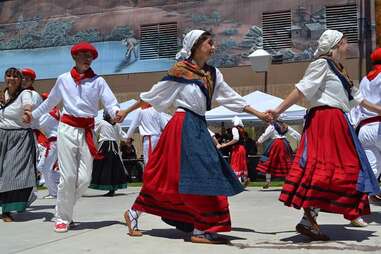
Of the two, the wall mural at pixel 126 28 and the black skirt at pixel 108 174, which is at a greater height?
the wall mural at pixel 126 28

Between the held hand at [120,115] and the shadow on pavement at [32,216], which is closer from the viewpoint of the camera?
the held hand at [120,115]

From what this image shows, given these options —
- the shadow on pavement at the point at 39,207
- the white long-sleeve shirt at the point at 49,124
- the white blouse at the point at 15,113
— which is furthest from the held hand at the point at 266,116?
the white long-sleeve shirt at the point at 49,124

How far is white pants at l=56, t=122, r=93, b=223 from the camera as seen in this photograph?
559 cm

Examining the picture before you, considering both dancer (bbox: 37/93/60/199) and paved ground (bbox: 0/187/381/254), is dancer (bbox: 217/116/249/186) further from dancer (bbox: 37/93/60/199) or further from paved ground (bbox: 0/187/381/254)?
paved ground (bbox: 0/187/381/254)

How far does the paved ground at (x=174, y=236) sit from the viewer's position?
178 inches

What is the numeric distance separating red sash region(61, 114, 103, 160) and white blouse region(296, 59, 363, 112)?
2095mm

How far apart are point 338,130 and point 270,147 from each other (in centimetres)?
690

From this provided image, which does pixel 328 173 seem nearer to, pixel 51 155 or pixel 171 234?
pixel 171 234

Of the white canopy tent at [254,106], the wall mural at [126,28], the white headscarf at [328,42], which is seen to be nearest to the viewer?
the white headscarf at [328,42]

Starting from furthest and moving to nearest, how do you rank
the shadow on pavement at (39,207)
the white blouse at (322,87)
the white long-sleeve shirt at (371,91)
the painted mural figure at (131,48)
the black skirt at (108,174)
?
the painted mural figure at (131,48) → the black skirt at (108,174) → the shadow on pavement at (39,207) → the white long-sleeve shirt at (371,91) → the white blouse at (322,87)

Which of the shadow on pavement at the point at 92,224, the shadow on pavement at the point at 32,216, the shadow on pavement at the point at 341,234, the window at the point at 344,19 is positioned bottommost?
the shadow on pavement at the point at 32,216

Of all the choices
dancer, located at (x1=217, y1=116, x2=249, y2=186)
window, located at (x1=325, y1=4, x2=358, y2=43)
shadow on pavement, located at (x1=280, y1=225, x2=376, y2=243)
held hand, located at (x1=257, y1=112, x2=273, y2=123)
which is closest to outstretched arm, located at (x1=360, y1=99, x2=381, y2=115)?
held hand, located at (x1=257, y1=112, x2=273, y2=123)

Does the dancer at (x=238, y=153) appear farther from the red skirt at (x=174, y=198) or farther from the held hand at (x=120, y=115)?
the red skirt at (x=174, y=198)

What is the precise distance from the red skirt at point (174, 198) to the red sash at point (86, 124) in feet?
2.90
